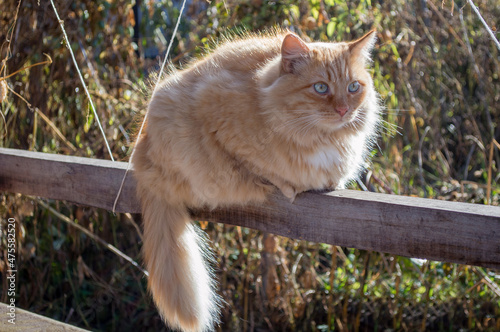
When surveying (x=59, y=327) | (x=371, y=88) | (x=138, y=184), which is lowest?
(x=59, y=327)

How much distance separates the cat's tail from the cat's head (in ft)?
1.57

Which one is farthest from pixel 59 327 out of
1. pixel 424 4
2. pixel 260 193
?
pixel 424 4

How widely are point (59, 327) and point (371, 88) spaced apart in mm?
1227

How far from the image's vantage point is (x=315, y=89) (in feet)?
5.21

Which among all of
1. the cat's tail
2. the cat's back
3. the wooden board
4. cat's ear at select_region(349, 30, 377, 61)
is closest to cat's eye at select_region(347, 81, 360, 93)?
cat's ear at select_region(349, 30, 377, 61)

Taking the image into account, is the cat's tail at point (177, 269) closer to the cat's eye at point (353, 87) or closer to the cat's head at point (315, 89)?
the cat's head at point (315, 89)

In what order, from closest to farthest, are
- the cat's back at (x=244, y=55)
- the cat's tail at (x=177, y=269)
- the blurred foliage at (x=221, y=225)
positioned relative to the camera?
the cat's tail at (x=177, y=269), the cat's back at (x=244, y=55), the blurred foliage at (x=221, y=225)

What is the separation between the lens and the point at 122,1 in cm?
300

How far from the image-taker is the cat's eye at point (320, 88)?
5.20ft

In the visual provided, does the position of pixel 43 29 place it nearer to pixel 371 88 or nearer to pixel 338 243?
pixel 371 88

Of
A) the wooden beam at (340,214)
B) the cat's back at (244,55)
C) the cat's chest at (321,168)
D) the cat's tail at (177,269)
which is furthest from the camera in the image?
the cat's back at (244,55)

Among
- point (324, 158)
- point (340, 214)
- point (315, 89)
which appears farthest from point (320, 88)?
point (340, 214)

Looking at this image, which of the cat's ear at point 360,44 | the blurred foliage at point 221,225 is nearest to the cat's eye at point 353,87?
the cat's ear at point 360,44

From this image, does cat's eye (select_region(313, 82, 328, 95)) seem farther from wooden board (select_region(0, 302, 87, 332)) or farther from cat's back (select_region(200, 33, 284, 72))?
wooden board (select_region(0, 302, 87, 332))
